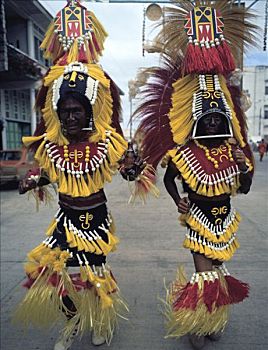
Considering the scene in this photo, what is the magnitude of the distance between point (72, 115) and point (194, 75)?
2.54 feet

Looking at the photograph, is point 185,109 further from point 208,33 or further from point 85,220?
point 85,220

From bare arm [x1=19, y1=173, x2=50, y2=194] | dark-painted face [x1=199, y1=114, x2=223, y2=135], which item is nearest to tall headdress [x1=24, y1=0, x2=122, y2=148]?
bare arm [x1=19, y1=173, x2=50, y2=194]

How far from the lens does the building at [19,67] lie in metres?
12.8

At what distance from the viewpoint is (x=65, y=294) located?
214cm

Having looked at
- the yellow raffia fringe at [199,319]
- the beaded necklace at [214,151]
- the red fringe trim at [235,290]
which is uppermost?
the beaded necklace at [214,151]

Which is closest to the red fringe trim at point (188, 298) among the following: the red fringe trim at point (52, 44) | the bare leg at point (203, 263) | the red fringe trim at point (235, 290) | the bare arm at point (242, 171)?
the bare leg at point (203, 263)

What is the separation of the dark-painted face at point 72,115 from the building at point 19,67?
10379 mm

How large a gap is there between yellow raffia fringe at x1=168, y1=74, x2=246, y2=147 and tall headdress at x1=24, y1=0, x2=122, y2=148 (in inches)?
Result: 15.8

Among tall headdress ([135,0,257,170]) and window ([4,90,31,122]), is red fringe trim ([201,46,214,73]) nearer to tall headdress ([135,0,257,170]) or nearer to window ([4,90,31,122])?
tall headdress ([135,0,257,170])

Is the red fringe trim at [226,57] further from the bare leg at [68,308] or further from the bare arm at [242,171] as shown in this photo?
the bare leg at [68,308]

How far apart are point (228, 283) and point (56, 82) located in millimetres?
1605

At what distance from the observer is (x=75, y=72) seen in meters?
2.02

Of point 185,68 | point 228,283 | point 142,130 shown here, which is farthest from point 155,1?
point 228,283

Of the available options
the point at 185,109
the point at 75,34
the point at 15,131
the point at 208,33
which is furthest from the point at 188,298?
the point at 15,131
